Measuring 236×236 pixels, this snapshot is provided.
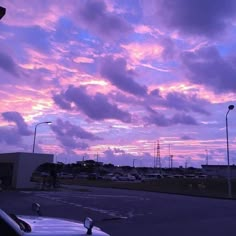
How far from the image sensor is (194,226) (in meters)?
18.2

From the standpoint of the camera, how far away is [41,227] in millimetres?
4629

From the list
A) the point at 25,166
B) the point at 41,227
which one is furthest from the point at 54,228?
the point at 25,166

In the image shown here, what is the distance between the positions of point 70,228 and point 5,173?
5538 cm

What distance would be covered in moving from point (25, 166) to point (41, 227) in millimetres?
51368

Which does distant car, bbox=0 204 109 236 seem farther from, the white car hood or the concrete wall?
the concrete wall

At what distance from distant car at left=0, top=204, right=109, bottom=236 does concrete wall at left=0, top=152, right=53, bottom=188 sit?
166ft

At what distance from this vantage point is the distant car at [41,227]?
156 inches

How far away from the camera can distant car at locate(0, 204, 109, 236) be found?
3.97 meters

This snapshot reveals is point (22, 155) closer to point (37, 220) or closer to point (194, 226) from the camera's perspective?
point (194, 226)

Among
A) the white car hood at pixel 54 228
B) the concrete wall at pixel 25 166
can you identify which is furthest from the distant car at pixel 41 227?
the concrete wall at pixel 25 166

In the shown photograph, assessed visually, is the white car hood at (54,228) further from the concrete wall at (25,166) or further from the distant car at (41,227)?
the concrete wall at (25,166)

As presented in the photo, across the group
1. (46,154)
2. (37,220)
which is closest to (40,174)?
(46,154)

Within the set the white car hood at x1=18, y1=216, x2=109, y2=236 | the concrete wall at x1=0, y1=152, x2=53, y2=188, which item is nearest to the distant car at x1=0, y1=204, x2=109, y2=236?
the white car hood at x1=18, y1=216, x2=109, y2=236

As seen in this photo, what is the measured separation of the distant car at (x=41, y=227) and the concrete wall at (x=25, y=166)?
50540 mm
